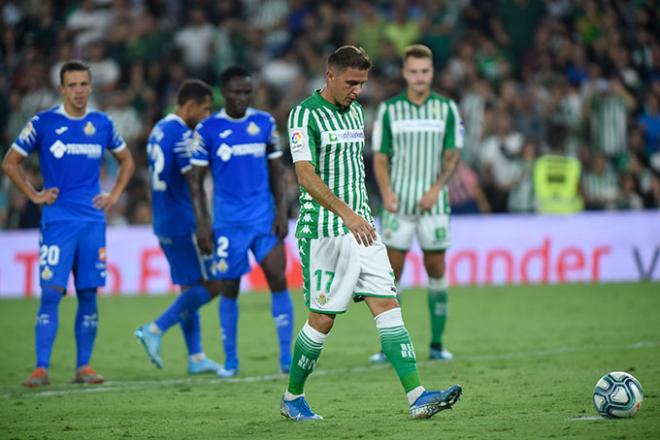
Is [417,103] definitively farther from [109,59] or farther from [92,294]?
[109,59]

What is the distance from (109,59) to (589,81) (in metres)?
8.20

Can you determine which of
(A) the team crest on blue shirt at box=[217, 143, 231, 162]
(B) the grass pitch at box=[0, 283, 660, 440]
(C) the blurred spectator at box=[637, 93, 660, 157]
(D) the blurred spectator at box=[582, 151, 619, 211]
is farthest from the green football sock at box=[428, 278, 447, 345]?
(C) the blurred spectator at box=[637, 93, 660, 157]

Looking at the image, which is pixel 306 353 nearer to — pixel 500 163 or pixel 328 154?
pixel 328 154

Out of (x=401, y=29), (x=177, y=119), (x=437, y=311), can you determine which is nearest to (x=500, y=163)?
(x=401, y=29)

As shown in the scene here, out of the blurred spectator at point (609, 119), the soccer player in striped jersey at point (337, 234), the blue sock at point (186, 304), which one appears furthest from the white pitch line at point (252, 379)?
the blurred spectator at point (609, 119)

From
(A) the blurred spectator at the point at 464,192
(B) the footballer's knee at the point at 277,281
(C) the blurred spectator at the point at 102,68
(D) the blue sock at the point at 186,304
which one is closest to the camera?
(B) the footballer's knee at the point at 277,281

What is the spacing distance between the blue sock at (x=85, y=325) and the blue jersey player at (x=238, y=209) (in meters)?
1.09

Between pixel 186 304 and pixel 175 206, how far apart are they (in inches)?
36.0

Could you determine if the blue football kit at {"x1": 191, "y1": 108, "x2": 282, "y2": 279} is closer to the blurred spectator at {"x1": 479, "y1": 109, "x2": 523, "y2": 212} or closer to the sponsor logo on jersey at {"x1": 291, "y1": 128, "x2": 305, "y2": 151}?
the sponsor logo on jersey at {"x1": 291, "y1": 128, "x2": 305, "y2": 151}

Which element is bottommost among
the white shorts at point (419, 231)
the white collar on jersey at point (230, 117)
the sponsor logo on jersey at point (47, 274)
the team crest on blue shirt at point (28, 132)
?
the sponsor logo on jersey at point (47, 274)

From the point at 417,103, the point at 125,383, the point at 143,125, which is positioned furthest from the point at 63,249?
the point at 143,125

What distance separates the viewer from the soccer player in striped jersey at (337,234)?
813 cm

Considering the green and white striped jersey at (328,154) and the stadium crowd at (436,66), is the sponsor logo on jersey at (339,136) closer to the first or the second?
the green and white striped jersey at (328,154)

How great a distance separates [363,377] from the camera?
10859 millimetres
